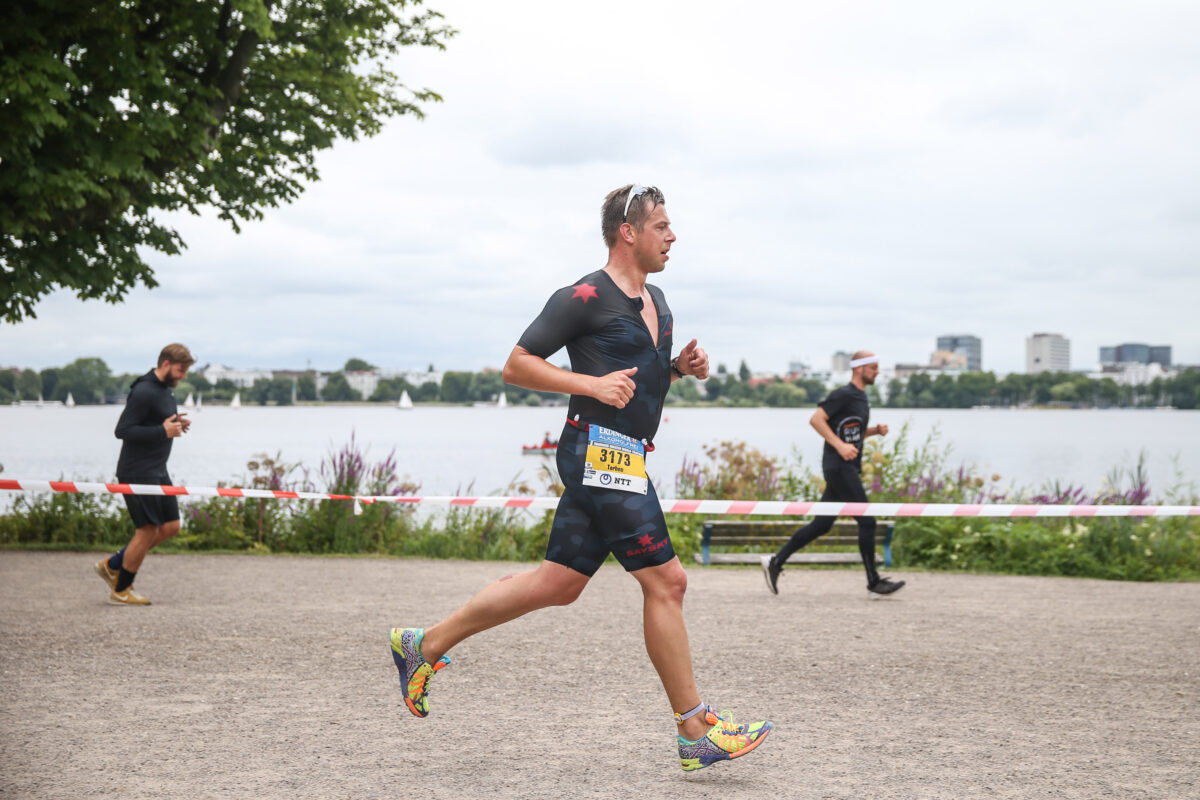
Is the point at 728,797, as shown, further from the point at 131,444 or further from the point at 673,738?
the point at 131,444

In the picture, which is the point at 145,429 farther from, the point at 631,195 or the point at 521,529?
the point at 521,529

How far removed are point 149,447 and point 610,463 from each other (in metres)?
5.36

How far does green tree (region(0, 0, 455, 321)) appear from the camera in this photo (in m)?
12.4

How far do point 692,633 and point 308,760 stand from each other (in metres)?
3.55

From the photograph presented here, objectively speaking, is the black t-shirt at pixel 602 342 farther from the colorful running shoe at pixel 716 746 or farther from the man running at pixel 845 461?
the man running at pixel 845 461

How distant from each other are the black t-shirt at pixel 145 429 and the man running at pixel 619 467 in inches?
190

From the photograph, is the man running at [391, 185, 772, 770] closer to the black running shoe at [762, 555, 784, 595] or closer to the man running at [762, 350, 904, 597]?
the man running at [762, 350, 904, 597]

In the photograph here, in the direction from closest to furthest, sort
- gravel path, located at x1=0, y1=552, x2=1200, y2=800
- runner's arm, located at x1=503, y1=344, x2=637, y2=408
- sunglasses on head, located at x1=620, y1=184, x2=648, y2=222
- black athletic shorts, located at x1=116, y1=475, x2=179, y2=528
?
1. runner's arm, located at x1=503, y1=344, x2=637, y2=408
2. gravel path, located at x1=0, y1=552, x2=1200, y2=800
3. sunglasses on head, located at x1=620, y1=184, x2=648, y2=222
4. black athletic shorts, located at x1=116, y1=475, x2=179, y2=528

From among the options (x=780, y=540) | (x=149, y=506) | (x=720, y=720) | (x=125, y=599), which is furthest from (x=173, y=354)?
(x=780, y=540)

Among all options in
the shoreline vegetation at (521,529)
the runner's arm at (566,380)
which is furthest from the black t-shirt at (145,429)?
the runner's arm at (566,380)

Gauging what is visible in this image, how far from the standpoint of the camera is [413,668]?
446cm

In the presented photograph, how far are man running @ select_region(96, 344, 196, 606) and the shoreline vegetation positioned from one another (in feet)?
12.2

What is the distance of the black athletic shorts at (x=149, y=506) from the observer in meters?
8.14

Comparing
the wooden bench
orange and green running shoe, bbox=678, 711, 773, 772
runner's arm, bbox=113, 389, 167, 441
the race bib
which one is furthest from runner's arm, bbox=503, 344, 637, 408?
the wooden bench
